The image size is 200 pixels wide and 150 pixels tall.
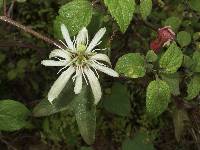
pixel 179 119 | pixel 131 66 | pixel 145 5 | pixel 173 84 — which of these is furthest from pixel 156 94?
pixel 179 119

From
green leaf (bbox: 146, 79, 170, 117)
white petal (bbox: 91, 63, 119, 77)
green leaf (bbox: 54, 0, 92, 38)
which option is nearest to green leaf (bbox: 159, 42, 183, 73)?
green leaf (bbox: 146, 79, 170, 117)

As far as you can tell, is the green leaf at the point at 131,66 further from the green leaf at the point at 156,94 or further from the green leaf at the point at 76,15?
the green leaf at the point at 76,15

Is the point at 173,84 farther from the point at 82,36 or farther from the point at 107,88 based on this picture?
the point at 107,88

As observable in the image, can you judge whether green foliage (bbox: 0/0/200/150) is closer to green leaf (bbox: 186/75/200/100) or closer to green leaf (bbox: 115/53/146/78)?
green leaf (bbox: 186/75/200/100)

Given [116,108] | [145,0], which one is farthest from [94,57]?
[116,108]

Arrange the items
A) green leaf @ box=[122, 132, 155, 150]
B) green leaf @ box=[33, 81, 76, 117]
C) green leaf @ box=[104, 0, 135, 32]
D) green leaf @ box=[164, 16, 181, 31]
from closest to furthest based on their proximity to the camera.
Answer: green leaf @ box=[104, 0, 135, 32], green leaf @ box=[33, 81, 76, 117], green leaf @ box=[164, 16, 181, 31], green leaf @ box=[122, 132, 155, 150]
